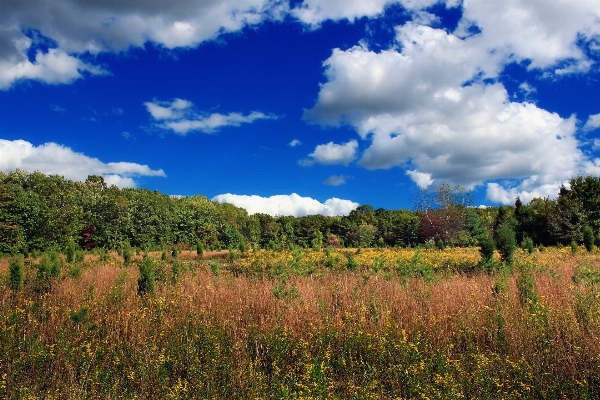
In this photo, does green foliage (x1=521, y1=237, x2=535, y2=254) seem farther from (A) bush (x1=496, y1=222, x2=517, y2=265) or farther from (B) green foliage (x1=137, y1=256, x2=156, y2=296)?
(B) green foliage (x1=137, y1=256, x2=156, y2=296)

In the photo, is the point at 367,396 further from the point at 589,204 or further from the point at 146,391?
the point at 589,204

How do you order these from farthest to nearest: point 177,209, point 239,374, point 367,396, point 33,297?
1. point 177,209
2. point 33,297
3. point 239,374
4. point 367,396

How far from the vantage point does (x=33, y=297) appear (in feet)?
29.0

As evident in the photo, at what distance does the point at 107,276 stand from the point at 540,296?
9.62 metres

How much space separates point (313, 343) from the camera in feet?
18.6

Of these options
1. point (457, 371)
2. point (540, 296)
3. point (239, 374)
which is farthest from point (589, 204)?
point (239, 374)

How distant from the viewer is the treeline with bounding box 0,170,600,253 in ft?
87.8

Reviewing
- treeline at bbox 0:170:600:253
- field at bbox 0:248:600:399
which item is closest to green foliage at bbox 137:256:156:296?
field at bbox 0:248:600:399

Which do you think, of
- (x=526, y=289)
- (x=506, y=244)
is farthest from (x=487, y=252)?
(x=526, y=289)

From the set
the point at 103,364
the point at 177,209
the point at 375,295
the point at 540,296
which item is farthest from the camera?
the point at 177,209

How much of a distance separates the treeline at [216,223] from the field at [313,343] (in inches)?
551

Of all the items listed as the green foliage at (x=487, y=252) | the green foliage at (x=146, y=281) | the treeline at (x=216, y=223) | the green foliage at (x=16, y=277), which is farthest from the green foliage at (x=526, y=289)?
the treeline at (x=216, y=223)

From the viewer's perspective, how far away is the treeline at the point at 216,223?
26.8 metres

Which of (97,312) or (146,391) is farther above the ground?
(97,312)
